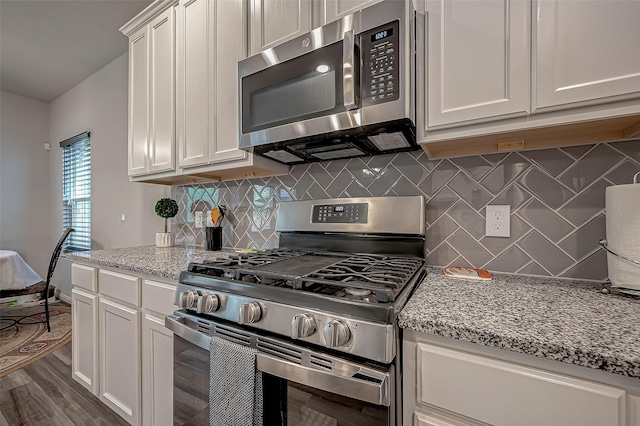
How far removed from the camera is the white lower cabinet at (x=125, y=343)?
1294 millimetres

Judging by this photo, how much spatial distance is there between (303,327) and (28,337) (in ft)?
11.5

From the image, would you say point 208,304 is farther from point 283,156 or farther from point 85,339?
point 85,339

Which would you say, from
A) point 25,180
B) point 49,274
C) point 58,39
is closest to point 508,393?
point 49,274

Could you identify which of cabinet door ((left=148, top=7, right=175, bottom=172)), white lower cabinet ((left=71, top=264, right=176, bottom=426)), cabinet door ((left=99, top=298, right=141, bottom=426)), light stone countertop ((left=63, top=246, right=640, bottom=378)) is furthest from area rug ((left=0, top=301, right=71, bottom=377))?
light stone countertop ((left=63, top=246, right=640, bottom=378))

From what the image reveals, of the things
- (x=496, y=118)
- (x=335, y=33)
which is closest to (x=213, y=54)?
(x=335, y=33)

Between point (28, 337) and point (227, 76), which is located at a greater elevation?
point (227, 76)

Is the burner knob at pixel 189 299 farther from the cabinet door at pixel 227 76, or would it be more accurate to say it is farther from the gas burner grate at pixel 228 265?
the cabinet door at pixel 227 76

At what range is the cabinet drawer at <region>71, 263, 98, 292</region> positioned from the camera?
167cm

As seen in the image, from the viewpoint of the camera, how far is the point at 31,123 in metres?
3.96

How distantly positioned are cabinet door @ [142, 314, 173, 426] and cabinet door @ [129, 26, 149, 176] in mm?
1180

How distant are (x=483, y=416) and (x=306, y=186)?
1285mm

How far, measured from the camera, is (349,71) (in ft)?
3.54

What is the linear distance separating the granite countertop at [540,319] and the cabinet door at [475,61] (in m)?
0.58

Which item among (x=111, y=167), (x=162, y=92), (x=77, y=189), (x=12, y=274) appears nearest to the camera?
(x=162, y=92)
